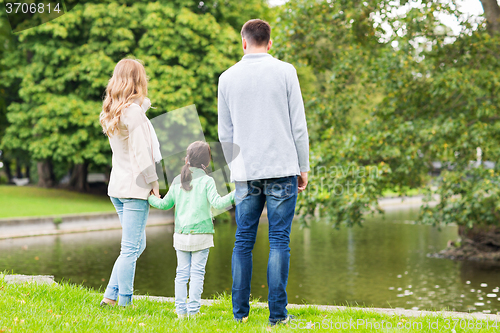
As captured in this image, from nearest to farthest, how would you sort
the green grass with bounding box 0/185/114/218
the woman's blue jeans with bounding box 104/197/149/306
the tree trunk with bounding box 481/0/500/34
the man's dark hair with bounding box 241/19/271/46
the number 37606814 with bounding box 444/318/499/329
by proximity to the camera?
the man's dark hair with bounding box 241/19/271/46 → the number 37606814 with bounding box 444/318/499/329 → the woman's blue jeans with bounding box 104/197/149/306 → the tree trunk with bounding box 481/0/500/34 → the green grass with bounding box 0/185/114/218

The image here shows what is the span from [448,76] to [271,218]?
7529mm

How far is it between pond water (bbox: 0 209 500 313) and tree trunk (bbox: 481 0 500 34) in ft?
16.0

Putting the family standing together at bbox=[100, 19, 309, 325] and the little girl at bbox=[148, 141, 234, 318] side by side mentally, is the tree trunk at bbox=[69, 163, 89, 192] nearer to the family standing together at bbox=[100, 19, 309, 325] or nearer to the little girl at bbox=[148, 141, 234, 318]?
the family standing together at bbox=[100, 19, 309, 325]

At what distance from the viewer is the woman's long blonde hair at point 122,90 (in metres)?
4.01

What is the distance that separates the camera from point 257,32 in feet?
12.1

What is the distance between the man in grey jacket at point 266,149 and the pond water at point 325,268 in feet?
12.8

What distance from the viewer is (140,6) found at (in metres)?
21.4

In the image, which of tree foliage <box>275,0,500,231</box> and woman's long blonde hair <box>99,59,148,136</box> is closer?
woman's long blonde hair <box>99,59,148,136</box>

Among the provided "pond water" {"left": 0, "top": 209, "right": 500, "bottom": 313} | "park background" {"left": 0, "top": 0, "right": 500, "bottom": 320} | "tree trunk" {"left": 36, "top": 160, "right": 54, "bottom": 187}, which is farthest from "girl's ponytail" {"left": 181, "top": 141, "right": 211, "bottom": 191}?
"tree trunk" {"left": 36, "top": 160, "right": 54, "bottom": 187}

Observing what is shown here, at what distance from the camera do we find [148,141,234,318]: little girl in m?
4.07

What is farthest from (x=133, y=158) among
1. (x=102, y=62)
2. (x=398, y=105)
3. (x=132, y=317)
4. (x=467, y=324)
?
(x=102, y=62)

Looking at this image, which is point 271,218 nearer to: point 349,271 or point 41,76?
point 349,271

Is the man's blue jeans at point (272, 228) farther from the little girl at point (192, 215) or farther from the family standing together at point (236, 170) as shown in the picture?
the little girl at point (192, 215)

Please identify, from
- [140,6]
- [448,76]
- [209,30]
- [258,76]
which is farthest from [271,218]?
[140,6]
